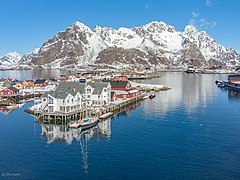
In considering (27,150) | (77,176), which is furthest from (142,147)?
(27,150)

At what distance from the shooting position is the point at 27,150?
133ft

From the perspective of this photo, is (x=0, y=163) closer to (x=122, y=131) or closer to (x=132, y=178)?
(x=132, y=178)

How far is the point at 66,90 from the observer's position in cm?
6000

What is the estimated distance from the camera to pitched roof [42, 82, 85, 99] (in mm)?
58237

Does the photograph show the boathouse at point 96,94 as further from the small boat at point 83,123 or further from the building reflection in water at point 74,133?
the small boat at point 83,123

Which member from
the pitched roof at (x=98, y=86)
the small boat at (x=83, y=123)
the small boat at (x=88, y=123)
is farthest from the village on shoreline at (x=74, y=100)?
the small boat at (x=83, y=123)

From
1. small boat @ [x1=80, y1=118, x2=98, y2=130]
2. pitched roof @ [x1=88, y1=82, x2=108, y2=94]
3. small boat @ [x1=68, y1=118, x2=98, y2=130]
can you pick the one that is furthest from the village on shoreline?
small boat @ [x1=68, y1=118, x2=98, y2=130]

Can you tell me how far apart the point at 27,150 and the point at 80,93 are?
77.1ft

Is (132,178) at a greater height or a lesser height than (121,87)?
lesser

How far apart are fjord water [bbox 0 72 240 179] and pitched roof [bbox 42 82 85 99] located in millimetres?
6703

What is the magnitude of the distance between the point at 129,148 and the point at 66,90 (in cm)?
2362

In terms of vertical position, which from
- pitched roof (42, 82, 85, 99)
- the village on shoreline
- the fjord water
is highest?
pitched roof (42, 82, 85, 99)

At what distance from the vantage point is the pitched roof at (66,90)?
191 feet

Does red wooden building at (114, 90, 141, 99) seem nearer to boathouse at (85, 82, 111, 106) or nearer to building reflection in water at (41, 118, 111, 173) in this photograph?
boathouse at (85, 82, 111, 106)
